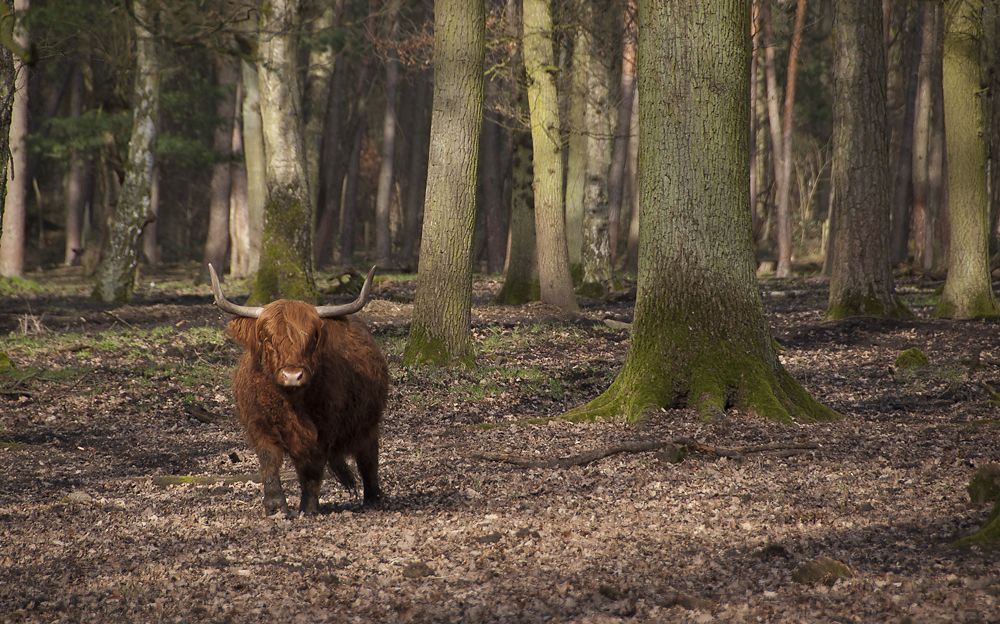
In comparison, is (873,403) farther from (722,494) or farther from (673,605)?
(673,605)

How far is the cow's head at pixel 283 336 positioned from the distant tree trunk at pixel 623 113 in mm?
14503

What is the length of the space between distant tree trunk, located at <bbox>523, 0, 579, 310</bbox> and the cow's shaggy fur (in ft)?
34.6

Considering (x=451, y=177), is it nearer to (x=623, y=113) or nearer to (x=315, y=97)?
(x=623, y=113)

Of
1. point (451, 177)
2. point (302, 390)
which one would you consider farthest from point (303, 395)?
point (451, 177)

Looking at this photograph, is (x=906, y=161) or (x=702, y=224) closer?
(x=702, y=224)

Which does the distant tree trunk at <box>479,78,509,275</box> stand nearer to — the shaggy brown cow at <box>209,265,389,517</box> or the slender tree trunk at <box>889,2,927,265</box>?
the slender tree trunk at <box>889,2,927,265</box>

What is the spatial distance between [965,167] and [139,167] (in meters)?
14.8

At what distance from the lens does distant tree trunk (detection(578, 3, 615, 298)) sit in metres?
19.1

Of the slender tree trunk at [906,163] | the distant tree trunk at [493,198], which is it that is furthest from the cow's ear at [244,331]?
the slender tree trunk at [906,163]

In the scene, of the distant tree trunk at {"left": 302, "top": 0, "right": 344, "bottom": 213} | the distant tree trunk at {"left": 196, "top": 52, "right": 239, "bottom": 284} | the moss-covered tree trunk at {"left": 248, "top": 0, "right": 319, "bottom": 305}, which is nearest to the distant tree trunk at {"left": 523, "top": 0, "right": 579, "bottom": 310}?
the moss-covered tree trunk at {"left": 248, "top": 0, "right": 319, "bottom": 305}

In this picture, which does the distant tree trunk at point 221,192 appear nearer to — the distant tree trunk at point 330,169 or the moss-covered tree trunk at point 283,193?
the distant tree trunk at point 330,169

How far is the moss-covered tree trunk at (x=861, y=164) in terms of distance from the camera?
13.7 metres

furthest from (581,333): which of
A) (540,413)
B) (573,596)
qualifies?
(573,596)

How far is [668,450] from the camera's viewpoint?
19.8 ft
